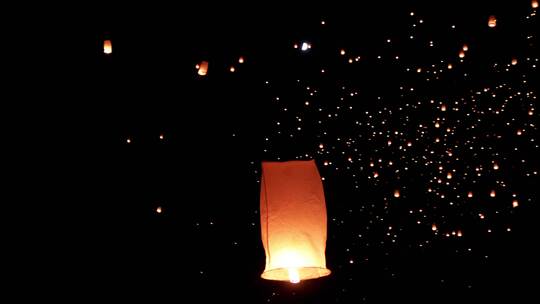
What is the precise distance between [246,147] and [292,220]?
170 centimetres

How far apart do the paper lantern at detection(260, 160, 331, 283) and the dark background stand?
154cm

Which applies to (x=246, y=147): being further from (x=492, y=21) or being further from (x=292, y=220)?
(x=292, y=220)

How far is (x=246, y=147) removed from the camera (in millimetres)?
4152

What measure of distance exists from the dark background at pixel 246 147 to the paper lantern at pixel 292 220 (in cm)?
154

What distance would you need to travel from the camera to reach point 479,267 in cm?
451

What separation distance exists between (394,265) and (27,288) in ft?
7.02

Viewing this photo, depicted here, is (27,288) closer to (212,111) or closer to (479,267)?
(212,111)

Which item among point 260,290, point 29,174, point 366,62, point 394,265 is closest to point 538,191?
point 394,265

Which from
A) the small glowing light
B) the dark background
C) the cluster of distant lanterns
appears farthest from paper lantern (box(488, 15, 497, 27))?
the small glowing light

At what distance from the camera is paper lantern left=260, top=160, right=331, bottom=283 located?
8.11ft

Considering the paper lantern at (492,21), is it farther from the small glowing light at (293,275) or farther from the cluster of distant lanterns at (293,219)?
the small glowing light at (293,275)

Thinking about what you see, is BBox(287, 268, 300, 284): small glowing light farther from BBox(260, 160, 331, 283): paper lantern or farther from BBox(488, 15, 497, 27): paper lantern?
BBox(488, 15, 497, 27): paper lantern

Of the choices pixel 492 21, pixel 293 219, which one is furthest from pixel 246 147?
pixel 293 219

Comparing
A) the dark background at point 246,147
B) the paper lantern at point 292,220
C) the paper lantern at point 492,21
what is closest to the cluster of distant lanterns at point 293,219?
the paper lantern at point 292,220
